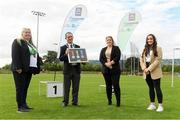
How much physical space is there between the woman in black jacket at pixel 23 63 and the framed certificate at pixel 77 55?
3.15ft

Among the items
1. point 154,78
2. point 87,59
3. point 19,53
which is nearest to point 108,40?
point 87,59

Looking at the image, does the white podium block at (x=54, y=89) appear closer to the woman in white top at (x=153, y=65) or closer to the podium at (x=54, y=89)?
the podium at (x=54, y=89)

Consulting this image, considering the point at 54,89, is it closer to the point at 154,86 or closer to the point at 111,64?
the point at 111,64

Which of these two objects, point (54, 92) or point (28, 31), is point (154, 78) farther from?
point (54, 92)

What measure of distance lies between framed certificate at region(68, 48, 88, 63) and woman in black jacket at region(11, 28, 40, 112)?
961 millimetres

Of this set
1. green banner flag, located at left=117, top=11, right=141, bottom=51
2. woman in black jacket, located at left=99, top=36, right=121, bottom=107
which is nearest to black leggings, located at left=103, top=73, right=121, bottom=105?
woman in black jacket, located at left=99, top=36, right=121, bottom=107

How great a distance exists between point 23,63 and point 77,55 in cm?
164

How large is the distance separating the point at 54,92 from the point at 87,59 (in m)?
2.05

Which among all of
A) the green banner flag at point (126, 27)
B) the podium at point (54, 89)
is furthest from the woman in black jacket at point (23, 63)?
the green banner flag at point (126, 27)

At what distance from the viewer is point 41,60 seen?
8773 millimetres

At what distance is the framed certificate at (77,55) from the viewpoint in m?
9.14

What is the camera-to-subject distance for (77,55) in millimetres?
9242

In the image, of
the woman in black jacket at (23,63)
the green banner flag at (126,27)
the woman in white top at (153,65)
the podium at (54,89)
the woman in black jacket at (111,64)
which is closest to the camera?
the woman in black jacket at (23,63)

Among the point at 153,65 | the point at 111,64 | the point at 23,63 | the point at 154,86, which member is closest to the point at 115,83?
the point at 111,64
